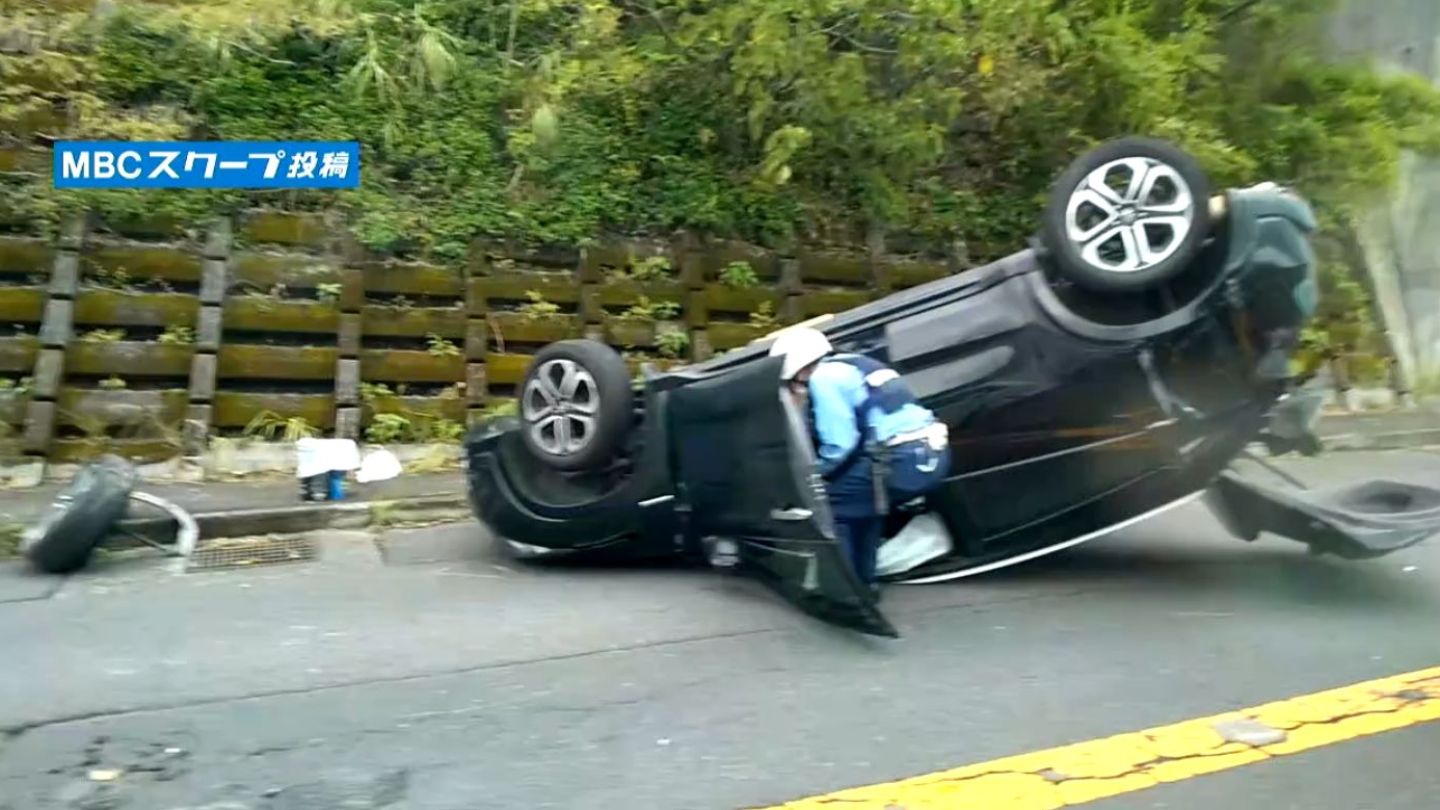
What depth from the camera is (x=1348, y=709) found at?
4.77 m

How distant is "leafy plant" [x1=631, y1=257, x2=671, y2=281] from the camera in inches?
459

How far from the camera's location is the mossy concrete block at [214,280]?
1025 cm

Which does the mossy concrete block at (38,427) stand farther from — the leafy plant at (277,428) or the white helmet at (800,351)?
the white helmet at (800,351)

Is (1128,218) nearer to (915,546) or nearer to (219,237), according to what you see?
(915,546)

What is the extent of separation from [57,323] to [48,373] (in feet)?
1.47

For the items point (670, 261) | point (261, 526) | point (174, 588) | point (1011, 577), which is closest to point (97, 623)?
point (174, 588)

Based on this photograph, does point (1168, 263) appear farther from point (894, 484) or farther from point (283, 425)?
point (283, 425)

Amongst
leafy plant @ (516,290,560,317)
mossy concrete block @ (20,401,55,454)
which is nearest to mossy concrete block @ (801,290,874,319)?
leafy plant @ (516,290,560,317)

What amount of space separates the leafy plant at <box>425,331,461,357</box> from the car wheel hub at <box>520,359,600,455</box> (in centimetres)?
391

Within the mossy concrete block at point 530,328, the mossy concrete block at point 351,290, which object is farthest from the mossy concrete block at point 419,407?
the mossy concrete block at point 351,290

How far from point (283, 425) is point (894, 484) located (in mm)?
5730

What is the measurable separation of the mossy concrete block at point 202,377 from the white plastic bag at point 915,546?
5581mm

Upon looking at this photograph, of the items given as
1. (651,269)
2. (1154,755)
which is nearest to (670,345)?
(651,269)

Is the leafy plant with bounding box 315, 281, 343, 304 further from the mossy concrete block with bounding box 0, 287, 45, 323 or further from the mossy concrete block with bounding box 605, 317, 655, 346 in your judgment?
the mossy concrete block with bounding box 605, 317, 655, 346
